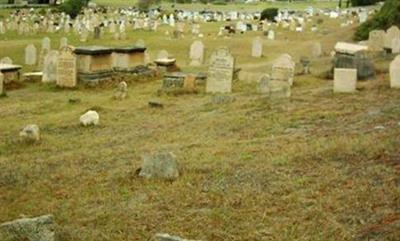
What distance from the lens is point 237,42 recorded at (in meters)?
38.1

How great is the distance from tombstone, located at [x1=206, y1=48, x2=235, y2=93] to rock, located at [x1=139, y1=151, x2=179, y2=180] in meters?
9.70

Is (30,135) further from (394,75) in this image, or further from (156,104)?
(394,75)

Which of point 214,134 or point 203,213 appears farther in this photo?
point 214,134

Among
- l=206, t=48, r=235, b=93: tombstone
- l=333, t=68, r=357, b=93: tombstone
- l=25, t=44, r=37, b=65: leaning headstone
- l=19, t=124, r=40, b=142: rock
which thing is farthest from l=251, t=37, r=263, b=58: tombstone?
l=19, t=124, r=40, b=142: rock

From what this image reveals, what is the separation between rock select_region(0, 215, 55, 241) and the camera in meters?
7.57

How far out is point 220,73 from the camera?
19.9 m

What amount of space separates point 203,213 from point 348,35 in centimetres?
3137

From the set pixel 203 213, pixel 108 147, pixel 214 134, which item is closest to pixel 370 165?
pixel 203 213

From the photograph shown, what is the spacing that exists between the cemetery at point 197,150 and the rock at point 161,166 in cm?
2

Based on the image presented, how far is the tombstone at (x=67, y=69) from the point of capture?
2212cm

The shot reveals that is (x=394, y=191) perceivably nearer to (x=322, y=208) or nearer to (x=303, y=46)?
(x=322, y=208)

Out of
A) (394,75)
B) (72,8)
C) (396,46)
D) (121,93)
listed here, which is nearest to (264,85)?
(394,75)

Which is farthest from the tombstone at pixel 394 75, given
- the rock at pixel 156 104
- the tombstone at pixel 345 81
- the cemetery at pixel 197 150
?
the rock at pixel 156 104

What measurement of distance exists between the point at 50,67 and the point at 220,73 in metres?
6.46
